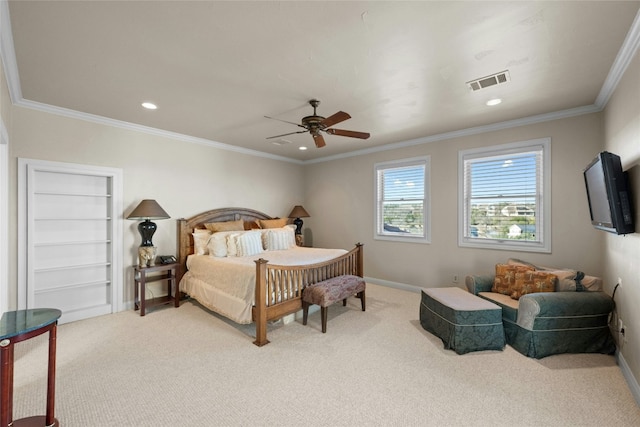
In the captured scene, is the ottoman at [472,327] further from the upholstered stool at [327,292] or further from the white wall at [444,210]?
the white wall at [444,210]

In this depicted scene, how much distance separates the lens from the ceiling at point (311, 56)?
5.94 ft

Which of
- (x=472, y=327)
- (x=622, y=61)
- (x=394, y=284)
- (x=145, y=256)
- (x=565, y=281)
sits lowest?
(x=394, y=284)

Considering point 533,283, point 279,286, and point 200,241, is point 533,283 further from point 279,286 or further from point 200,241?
point 200,241

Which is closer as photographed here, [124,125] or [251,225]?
[124,125]

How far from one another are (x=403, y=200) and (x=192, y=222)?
3.77 metres

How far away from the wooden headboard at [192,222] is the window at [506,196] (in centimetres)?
397

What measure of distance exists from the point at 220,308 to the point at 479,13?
3822mm

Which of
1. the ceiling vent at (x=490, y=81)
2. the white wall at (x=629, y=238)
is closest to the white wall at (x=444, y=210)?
the white wall at (x=629, y=238)

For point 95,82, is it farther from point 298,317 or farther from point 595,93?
point 595,93

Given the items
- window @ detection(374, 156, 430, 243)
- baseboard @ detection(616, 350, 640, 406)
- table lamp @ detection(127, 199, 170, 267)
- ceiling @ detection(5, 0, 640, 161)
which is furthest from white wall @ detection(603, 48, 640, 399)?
table lamp @ detection(127, 199, 170, 267)

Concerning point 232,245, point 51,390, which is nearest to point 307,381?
point 51,390

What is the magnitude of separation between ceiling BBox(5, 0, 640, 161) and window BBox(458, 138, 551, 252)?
2.03 feet

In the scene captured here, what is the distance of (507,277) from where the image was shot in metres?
3.37

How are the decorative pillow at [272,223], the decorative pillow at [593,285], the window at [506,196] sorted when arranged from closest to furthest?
the decorative pillow at [593,285]
the window at [506,196]
the decorative pillow at [272,223]
